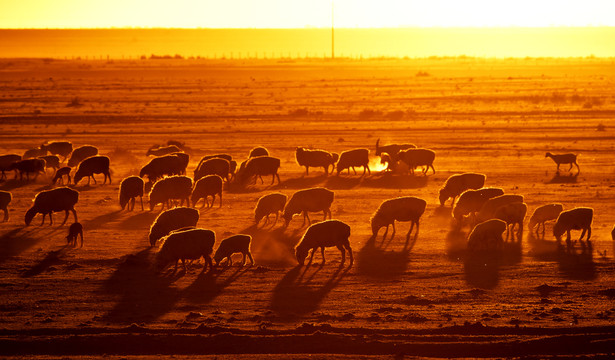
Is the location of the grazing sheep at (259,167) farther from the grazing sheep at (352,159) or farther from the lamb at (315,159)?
the grazing sheep at (352,159)

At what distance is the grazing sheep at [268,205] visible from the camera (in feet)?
67.1

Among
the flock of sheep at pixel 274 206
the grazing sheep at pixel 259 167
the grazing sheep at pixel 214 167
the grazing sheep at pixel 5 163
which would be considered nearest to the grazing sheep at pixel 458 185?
the flock of sheep at pixel 274 206

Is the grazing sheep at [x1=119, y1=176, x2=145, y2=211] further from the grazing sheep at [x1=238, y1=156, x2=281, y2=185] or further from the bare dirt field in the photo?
the grazing sheep at [x1=238, y1=156, x2=281, y2=185]

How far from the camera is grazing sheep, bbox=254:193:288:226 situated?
67.1 ft

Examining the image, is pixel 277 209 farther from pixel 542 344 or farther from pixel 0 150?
pixel 0 150

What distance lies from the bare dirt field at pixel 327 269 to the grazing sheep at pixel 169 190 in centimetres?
45

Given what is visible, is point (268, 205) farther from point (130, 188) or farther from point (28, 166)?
point (28, 166)

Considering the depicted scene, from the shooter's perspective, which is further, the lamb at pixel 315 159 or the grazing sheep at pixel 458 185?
the lamb at pixel 315 159

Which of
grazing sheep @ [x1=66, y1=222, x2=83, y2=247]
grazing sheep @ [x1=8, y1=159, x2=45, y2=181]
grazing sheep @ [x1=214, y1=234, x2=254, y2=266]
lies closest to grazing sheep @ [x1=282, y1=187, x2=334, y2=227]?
grazing sheep @ [x1=214, y1=234, x2=254, y2=266]

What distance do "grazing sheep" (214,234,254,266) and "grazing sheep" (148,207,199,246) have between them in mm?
1903

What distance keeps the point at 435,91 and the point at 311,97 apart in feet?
33.7

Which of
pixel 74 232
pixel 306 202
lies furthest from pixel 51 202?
pixel 306 202

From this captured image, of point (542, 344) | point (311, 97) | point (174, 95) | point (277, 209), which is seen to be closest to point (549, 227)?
point (277, 209)

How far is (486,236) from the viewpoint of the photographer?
17875 mm
